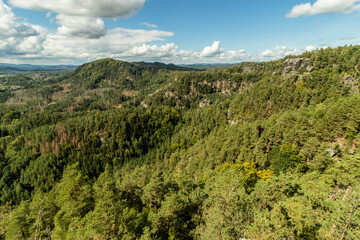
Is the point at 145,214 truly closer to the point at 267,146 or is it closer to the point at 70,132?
the point at 267,146

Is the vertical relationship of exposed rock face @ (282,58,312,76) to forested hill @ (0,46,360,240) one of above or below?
above

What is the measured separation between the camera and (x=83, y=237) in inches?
835

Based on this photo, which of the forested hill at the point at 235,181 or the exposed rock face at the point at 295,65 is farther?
the exposed rock face at the point at 295,65

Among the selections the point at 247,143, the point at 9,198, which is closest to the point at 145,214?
the point at 247,143

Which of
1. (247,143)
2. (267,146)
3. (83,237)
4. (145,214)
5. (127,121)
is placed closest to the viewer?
(83,237)

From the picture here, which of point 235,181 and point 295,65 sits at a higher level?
point 295,65

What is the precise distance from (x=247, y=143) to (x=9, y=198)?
15032 centimetres

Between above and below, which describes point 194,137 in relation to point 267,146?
below

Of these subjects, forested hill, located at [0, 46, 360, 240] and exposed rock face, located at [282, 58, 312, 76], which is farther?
exposed rock face, located at [282, 58, 312, 76]

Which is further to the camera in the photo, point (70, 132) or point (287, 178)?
point (70, 132)

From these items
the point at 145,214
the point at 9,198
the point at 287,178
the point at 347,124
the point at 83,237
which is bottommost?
the point at 9,198

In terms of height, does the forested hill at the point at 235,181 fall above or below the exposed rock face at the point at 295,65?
below

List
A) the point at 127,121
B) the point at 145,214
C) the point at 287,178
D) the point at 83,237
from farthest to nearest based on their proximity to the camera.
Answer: the point at 127,121 < the point at 145,214 < the point at 287,178 < the point at 83,237

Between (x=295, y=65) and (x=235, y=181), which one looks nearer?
(x=235, y=181)
